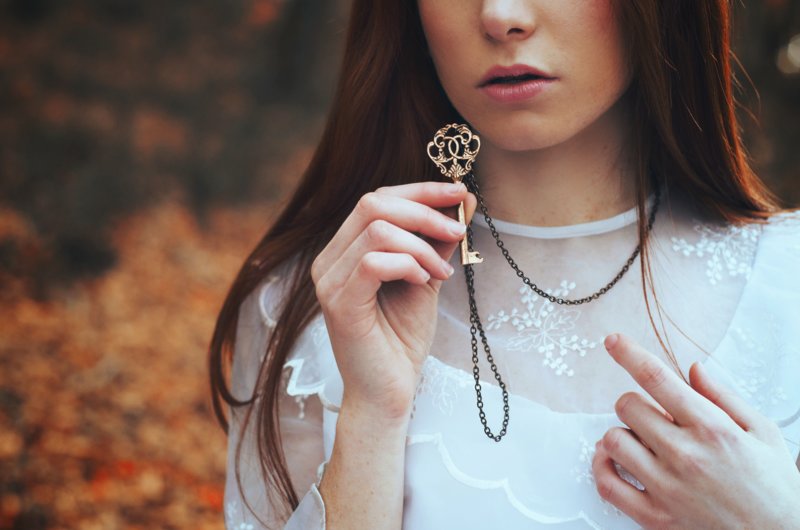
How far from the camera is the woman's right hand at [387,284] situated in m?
1.41

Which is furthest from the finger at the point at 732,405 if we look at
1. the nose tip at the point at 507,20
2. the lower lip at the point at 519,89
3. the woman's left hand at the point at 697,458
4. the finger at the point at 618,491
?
the nose tip at the point at 507,20

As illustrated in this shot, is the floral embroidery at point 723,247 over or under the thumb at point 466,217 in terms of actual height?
under

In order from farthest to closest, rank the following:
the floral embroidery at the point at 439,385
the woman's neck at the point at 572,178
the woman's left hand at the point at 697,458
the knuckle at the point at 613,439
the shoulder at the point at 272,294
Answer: the shoulder at the point at 272,294, the woman's neck at the point at 572,178, the floral embroidery at the point at 439,385, the knuckle at the point at 613,439, the woman's left hand at the point at 697,458

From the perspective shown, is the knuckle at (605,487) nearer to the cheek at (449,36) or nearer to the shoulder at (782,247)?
the shoulder at (782,247)

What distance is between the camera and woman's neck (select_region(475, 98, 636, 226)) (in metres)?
1.83

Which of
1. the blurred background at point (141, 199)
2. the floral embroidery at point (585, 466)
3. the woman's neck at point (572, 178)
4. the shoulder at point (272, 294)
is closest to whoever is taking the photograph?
the floral embroidery at point (585, 466)

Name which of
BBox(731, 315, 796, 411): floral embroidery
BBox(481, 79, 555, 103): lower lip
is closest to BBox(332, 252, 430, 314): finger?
BBox(481, 79, 555, 103): lower lip

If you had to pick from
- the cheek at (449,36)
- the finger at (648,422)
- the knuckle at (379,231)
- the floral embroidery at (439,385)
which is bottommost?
the floral embroidery at (439,385)

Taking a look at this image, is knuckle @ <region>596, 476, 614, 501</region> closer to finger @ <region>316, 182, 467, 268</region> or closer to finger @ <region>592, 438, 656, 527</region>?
finger @ <region>592, 438, 656, 527</region>

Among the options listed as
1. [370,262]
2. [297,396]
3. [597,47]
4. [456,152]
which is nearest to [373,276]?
[370,262]

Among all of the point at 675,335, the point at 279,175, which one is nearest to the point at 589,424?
the point at 675,335

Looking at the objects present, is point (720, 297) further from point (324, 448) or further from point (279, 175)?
point (279, 175)

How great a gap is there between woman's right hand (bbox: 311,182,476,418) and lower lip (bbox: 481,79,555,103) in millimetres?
245

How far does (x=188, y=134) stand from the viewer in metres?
8.97
